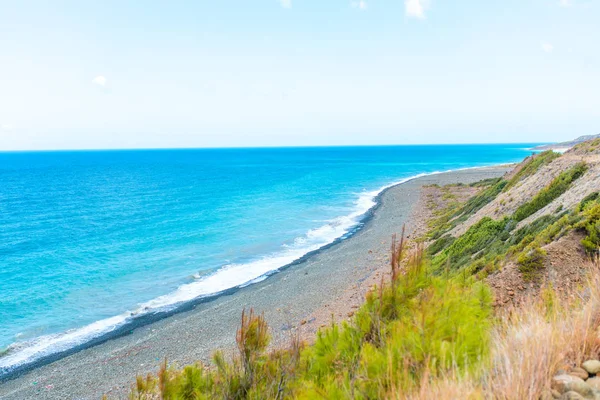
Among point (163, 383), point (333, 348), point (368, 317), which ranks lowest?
point (163, 383)

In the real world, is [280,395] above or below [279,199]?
above

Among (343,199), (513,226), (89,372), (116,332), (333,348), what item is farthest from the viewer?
(343,199)

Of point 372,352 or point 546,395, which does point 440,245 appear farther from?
point 546,395

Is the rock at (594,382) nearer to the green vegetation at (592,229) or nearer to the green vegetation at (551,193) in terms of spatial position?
the green vegetation at (592,229)

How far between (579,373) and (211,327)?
1670cm

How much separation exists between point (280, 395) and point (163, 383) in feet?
6.19

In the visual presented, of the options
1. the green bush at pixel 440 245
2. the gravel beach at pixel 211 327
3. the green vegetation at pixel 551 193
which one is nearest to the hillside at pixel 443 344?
the gravel beach at pixel 211 327

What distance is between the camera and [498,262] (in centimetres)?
1135

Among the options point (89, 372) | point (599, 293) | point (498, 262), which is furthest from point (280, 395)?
point (89, 372)

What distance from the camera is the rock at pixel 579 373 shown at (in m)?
3.53

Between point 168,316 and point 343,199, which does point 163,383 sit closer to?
point 168,316

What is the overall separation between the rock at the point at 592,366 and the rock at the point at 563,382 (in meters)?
0.31

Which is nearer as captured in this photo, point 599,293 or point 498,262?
point 599,293


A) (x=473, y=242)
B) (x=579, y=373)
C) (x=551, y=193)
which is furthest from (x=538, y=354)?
(x=551, y=193)
